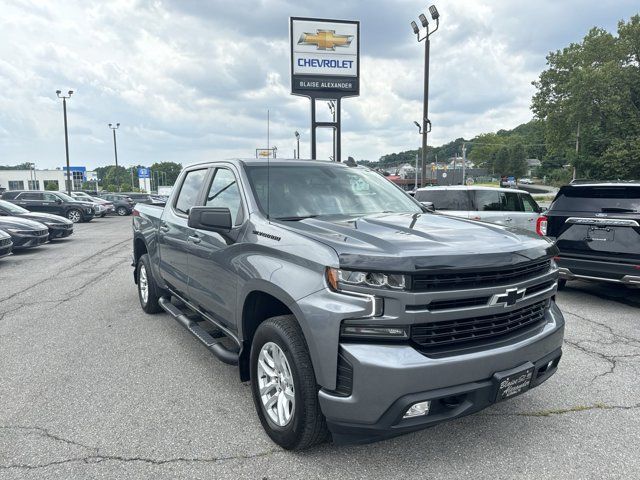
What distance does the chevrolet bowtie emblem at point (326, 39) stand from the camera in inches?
778

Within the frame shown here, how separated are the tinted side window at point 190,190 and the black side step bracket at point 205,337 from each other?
3.38ft

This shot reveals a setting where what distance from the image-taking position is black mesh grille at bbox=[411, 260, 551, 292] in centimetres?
239

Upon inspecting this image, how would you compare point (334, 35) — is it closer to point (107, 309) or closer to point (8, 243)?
point (8, 243)

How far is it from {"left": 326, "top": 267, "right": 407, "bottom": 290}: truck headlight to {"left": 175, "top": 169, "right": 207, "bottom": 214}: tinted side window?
2.45m

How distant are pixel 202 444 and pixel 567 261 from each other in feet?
18.1

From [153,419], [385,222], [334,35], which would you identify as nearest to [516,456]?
[385,222]

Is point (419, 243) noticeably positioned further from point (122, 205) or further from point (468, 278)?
point (122, 205)

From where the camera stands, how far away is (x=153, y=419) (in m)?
3.31

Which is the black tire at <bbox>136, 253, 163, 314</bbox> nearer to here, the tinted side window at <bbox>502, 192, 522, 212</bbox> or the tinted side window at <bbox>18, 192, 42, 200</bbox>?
the tinted side window at <bbox>502, 192, 522, 212</bbox>

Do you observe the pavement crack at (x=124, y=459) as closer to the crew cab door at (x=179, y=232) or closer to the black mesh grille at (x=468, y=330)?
the black mesh grille at (x=468, y=330)

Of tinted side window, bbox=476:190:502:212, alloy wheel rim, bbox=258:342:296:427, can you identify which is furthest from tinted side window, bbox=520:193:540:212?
alloy wheel rim, bbox=258:342:296:427

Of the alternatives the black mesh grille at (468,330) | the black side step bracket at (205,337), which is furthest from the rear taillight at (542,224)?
the black side step bracket at (205,337)

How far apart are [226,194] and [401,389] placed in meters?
2.29

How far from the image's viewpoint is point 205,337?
3836mm
